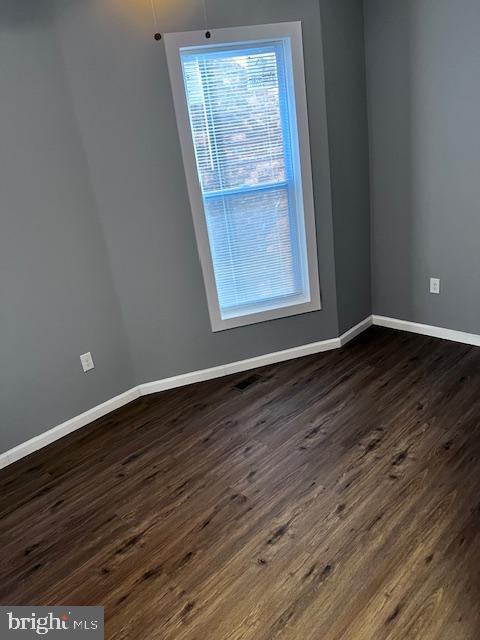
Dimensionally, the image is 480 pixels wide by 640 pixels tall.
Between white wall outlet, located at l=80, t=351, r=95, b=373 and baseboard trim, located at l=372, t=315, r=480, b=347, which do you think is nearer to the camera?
white wall outlet, located at l=80, t=351, r=95, b=373

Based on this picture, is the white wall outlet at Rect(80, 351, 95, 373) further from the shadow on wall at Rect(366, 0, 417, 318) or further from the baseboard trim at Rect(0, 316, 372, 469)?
the shadow on wall at Rect(366, 0, 417, 318)

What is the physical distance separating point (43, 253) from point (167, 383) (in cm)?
111

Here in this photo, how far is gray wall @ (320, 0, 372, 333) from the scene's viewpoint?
8.95 ft

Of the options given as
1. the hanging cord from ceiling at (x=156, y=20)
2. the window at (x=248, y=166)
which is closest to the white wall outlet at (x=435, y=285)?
the window at (x=248, y=166)

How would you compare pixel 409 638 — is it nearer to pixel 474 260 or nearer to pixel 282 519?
pixel 282 519

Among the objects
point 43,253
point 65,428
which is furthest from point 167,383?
point 43,253

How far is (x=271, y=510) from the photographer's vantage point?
6.64 feet

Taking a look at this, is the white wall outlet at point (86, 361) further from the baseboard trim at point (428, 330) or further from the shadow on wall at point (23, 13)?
the baseboard trim at point (428, 330)

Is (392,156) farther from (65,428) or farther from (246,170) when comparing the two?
(65,428)

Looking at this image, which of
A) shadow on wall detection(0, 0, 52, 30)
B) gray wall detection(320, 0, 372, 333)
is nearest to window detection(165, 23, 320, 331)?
gray wall detection(320, 0, 372, 333)

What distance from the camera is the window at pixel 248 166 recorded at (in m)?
2.53

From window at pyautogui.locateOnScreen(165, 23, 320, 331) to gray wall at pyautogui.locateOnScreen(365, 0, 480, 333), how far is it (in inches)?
25.0

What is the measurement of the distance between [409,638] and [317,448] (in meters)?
0.97

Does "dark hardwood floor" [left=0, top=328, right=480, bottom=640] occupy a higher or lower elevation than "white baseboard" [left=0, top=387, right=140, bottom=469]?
lower
